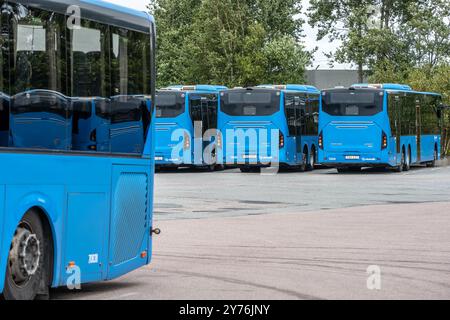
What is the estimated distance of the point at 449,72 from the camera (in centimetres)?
6919

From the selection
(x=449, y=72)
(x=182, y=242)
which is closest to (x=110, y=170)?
(x=182, y=242)

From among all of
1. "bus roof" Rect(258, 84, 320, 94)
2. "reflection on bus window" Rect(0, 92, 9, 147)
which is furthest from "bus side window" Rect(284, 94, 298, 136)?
"reflection on bus window" Rect(0, 92, 9, 147)

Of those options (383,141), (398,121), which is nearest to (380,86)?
(398,121)

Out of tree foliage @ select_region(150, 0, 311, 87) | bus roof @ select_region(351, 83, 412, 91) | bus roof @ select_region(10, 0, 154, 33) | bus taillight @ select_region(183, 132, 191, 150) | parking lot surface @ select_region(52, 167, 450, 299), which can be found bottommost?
parking lot surface @ select_region(52, 167, 450, 299)

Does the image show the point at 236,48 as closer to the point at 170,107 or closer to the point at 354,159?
the point at 170,107

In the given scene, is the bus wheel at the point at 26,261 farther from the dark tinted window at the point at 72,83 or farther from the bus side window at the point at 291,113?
the bus side window at the point at 291,113

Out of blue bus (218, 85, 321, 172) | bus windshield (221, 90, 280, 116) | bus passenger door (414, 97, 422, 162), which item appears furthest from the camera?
bus passenger door (414, 97, 422, 162)

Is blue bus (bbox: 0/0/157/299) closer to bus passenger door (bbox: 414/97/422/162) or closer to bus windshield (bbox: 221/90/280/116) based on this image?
bus windshield (bbox: 221/90/280/116)

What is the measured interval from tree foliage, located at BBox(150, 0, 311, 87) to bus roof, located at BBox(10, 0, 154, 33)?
61346mm

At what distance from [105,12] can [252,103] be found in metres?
36.9

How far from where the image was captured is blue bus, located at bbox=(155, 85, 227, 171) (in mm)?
49281
